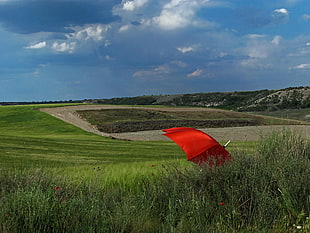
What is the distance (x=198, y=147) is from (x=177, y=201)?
1.26 m

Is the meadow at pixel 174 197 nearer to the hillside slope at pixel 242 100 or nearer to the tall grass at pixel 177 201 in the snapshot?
the tall grass at pixel 177 201

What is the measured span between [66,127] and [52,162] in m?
22.1

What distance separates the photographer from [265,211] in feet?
19.3

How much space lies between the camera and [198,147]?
22.5 feet

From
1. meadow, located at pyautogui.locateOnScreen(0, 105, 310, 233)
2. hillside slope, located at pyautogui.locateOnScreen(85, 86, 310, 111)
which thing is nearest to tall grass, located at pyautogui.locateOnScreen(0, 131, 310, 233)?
meadow, located at pyautogui.locateOnScreen(0, 105, 310, 233)

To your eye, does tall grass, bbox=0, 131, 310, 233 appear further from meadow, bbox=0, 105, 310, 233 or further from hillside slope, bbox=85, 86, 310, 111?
hillside slope, bbox=85, 86, 310, 111

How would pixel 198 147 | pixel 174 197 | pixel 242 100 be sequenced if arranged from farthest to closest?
pixel 242 100 < pixel 198 147 < pixel 174 197

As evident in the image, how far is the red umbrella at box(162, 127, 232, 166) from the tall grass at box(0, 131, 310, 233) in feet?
0.83

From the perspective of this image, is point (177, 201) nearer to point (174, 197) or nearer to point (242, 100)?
point (174, 197)

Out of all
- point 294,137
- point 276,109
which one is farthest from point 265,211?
point 276,109

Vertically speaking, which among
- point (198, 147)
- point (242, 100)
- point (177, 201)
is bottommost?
point (177, 201)

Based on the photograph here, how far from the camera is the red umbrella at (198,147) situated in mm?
6812

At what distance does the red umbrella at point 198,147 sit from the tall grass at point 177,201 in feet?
0.83

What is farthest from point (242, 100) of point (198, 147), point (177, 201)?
point (177, 201)
